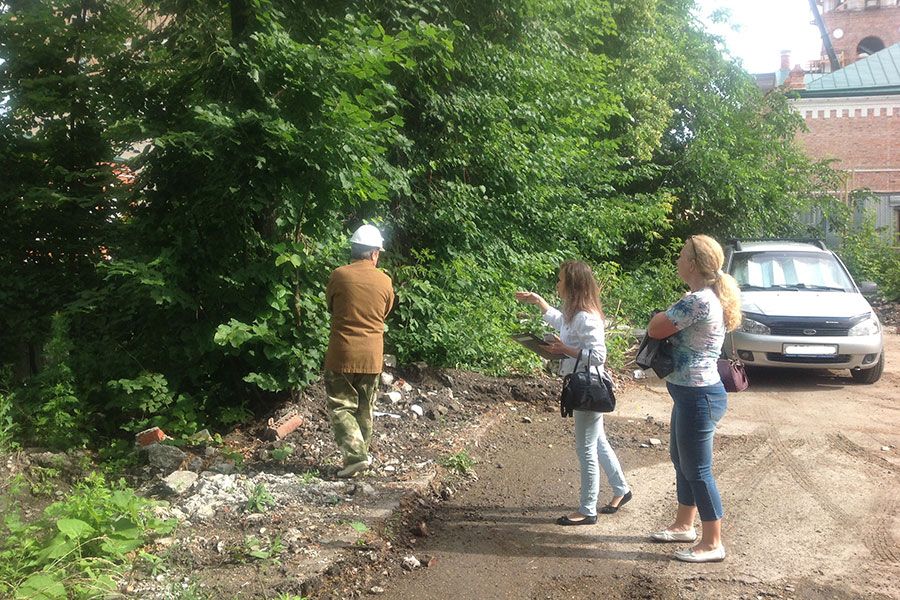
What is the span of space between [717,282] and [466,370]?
4978 mm

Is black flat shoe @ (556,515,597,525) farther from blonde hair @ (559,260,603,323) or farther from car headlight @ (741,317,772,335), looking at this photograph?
car headlight @ (741,317,772,335)

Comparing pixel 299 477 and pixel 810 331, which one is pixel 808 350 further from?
pixel 299 477

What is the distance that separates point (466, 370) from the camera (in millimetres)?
9305

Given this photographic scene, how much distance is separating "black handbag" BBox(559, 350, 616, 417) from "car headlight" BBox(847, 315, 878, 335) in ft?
21.8

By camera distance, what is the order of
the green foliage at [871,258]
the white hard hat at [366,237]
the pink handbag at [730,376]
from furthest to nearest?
the green foliage at [871,258]
the white hard hat at [366,237]
the pink handbag at [730,376]

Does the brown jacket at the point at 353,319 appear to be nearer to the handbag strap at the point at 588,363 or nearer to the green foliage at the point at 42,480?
the handbag strap at the point at 588,363

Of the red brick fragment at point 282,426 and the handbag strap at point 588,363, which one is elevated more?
the handbag strap at point 588,363

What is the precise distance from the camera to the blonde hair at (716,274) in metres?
4.54

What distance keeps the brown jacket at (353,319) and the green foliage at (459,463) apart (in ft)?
3.49

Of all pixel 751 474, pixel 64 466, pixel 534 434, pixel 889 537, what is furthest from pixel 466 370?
pixel 889 537

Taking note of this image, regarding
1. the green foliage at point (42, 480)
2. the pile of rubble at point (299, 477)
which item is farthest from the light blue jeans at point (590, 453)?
the green foliage at point (42, 480)

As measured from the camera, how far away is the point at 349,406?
5.89 metres

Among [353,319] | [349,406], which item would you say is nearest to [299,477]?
[349,406]

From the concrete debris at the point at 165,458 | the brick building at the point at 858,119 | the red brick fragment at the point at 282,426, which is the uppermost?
the brick building at the point at 858,119
